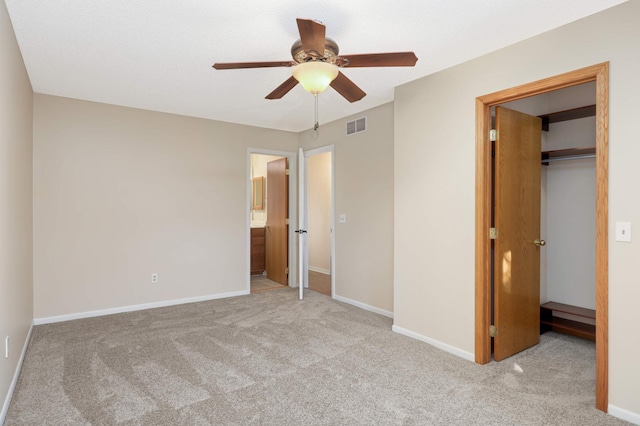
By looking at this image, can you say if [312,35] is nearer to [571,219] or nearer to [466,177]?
[466,177]

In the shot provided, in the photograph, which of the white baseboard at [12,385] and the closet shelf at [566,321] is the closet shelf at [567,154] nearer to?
the closet shelf at [566,321]

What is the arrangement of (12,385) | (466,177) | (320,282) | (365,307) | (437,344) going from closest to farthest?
(12,385) < (466,177) < (437,344) < (365,307) < (320,282)

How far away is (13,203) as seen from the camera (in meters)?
2.62

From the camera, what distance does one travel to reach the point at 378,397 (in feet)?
7.91

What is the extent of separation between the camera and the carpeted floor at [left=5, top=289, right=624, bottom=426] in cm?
220

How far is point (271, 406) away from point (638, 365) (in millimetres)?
2199

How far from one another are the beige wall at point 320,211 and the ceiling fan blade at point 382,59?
4.59 meters

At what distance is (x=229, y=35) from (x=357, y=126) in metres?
2.38

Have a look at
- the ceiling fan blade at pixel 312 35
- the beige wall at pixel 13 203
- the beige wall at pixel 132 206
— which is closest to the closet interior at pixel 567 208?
the ceiling fan blade at pixel 312 35

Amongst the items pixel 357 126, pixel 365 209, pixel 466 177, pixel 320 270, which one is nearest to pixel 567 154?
pixel 466 177

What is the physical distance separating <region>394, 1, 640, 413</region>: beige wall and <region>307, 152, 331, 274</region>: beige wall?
11.1 feet

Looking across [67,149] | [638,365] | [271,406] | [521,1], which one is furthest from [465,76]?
[67,149]

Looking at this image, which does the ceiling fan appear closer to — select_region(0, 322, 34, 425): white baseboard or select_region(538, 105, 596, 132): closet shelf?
select_region(538, 105, 596, 132): closet shelf

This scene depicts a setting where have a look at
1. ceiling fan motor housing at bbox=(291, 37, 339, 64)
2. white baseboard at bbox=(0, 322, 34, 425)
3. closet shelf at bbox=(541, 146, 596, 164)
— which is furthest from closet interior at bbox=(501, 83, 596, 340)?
white baseboard at bbox=(0, 322, 34, 425)
